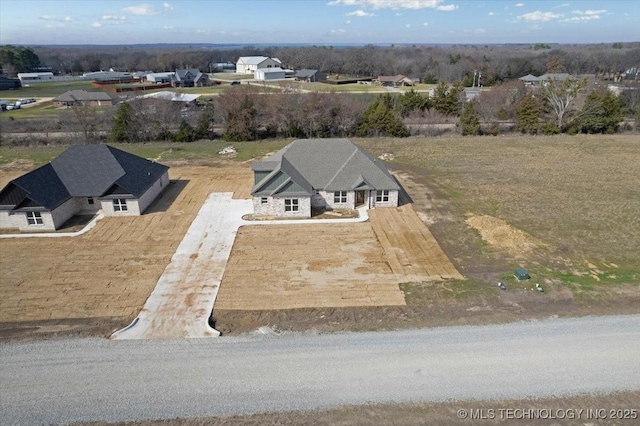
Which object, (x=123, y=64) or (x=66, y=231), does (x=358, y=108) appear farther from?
(x=123, y=64)

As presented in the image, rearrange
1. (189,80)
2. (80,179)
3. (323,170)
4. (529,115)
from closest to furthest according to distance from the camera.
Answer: (80,179) → (323,170) → (529,115) → (189,80)

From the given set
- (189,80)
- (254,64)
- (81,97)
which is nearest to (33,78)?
(189,80)

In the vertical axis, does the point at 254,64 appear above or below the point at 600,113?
above

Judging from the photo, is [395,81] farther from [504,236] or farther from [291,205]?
[504,236]

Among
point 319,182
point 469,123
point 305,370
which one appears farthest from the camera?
point 469,123

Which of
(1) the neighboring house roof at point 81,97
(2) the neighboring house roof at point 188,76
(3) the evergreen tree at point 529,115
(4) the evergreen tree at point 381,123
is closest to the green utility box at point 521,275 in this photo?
(4) the evergreen tree at point 381,123

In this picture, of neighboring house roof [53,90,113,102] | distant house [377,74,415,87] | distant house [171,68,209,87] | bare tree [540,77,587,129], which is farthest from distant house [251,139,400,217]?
distant house [171,68,209,87]

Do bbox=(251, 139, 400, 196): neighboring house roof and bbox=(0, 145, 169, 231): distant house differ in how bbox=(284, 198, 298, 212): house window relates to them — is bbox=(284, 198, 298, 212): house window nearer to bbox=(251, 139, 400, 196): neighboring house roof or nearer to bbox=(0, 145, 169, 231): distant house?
bbox=(251, 139, 400, 196): neighboring house roof
